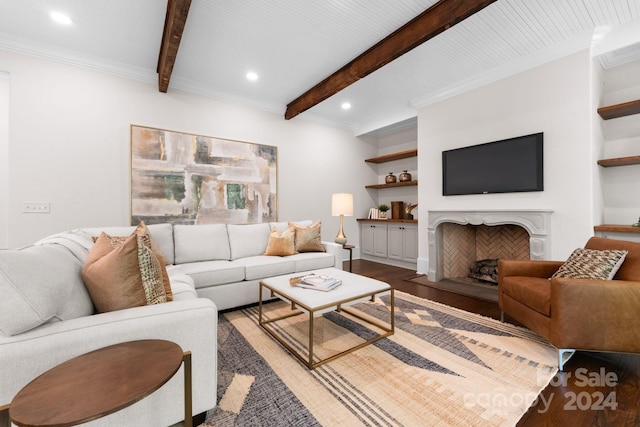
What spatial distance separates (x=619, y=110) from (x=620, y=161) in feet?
1.79

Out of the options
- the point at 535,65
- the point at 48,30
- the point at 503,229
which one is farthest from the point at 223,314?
the point at 535,65

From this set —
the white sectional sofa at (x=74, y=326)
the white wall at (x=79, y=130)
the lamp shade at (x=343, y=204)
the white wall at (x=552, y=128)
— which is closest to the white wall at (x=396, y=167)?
the white wall at (x=552, y=128)

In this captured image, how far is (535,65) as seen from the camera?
2.98m

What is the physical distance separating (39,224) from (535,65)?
5652 mm

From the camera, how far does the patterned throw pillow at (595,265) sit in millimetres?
1824

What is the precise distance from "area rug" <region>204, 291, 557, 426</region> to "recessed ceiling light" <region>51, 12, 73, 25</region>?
310cm

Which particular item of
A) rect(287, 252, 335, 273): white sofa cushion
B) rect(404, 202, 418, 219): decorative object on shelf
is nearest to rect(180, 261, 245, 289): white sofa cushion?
rect(287, 252, 335, 273): white sofa cushion

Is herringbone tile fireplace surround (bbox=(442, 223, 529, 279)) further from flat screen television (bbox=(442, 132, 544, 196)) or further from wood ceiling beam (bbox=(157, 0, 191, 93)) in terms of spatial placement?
wood ceiling beam (bbox=(157, 0, 191, 93))

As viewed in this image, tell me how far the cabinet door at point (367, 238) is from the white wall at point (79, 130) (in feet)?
9.17

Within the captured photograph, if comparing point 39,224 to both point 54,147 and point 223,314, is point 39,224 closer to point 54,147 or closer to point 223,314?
point 54,147

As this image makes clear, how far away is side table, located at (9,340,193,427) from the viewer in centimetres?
67

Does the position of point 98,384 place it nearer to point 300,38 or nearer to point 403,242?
point 300,38

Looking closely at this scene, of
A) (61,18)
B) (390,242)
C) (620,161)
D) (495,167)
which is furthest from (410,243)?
(61,18)

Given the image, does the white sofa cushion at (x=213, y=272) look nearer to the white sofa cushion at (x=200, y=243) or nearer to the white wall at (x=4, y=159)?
the white sofa cushion at (x=200, y=243)
